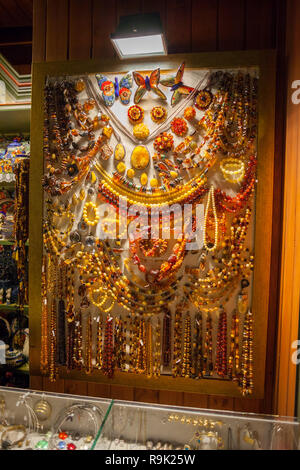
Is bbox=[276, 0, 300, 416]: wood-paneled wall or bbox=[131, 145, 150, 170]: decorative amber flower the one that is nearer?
bbox=[276, 0, 300, 416]: wood-paneled wall

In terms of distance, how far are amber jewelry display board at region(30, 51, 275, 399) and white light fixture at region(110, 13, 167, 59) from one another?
0.09 m

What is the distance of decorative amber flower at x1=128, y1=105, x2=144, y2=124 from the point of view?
1.51m

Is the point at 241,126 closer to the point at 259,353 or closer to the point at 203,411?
the point at 259,353

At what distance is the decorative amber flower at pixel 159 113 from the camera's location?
149 centimetres

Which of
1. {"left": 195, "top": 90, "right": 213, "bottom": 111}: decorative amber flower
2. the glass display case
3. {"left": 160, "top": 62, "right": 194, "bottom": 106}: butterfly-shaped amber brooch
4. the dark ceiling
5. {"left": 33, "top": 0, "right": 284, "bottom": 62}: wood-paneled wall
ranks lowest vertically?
the glass display case

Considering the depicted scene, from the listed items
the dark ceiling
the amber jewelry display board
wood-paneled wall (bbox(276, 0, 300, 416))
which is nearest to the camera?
wood-paneled wall (bbox(276, 0, 300, 416))

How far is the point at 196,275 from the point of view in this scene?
4.93ft

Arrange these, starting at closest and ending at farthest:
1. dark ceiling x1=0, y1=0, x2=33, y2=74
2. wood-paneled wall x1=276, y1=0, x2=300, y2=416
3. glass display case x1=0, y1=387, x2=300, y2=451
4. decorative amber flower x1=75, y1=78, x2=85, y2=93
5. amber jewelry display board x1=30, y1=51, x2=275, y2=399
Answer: glass display case x1=0, y1=387, x2=300, y2=451
wood-paneled wall x1=276, y1=0, x2=300, y2=416
amber jewelry display board x1=30, y1=51, x2=275, y2=399
decorative amber flower x1=75, y1=78, x2=85, y2=93
dark ceiling x1=0, y1=0, x2=33, y2=74

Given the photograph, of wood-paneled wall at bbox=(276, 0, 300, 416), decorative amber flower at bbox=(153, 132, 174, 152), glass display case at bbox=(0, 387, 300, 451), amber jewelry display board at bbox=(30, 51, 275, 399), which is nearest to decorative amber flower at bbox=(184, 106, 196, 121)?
amber jewelry display board at bbox=(30, 51, 275, 399)

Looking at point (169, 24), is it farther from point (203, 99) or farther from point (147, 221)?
point (147, 221)

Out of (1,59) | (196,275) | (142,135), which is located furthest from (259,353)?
(1,59)

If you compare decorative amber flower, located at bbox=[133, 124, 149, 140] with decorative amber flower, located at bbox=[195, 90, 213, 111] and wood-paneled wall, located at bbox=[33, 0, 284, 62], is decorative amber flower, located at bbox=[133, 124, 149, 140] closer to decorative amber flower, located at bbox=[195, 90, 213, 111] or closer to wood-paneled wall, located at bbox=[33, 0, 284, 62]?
decorative amber flower, located at bbox=[195, 90, 213, 111]

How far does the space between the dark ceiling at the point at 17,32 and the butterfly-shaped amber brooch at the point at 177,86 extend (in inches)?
54.7
